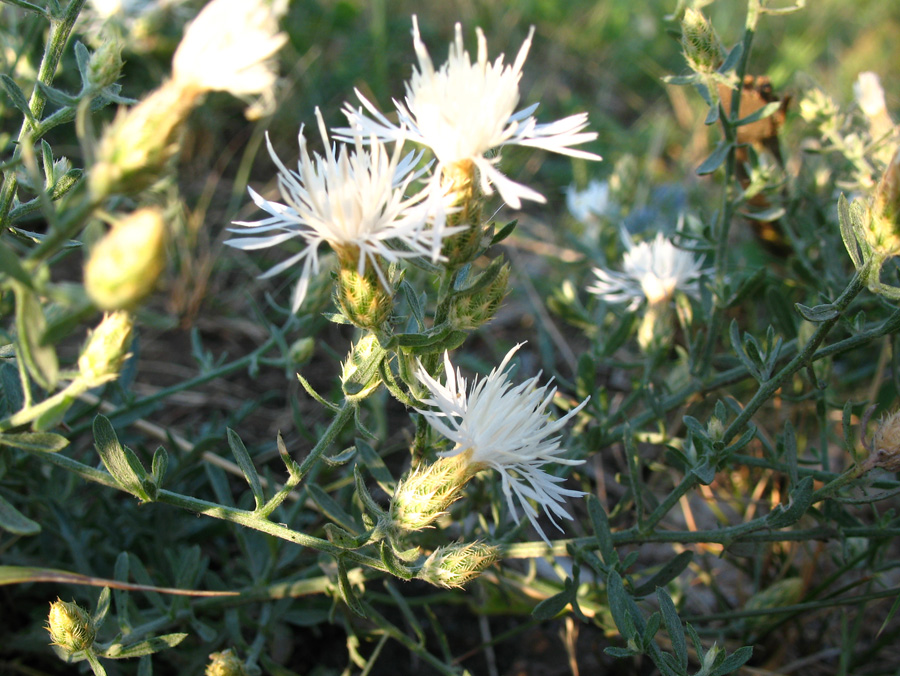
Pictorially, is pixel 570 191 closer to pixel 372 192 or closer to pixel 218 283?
pixel 218 283

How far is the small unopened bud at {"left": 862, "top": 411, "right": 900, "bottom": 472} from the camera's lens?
1.36 m

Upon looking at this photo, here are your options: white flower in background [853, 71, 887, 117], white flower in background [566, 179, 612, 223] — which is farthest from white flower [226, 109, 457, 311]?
white flower in background [566, 179, 612, 223]

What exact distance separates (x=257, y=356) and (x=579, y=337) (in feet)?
5.49

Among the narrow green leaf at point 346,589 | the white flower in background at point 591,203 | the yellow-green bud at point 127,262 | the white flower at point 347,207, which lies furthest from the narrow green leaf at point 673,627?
the white flower in background at point 591,203

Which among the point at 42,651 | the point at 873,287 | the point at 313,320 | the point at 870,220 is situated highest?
the point at 870,220

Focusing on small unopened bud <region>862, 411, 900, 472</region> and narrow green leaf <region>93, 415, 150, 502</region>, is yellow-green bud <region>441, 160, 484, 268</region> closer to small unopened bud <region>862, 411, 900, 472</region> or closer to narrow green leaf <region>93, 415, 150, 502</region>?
narrow green leaf <region>93, 415, 150, 502</region>

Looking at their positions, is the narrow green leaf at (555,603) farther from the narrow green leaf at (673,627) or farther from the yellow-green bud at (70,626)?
the yellow-green bud at (70,626)

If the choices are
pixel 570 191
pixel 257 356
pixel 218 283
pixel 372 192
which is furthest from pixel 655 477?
pixel 218 283

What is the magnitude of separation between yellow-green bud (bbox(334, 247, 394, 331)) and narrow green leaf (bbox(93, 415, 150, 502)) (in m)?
0.45

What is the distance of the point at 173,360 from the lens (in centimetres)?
284

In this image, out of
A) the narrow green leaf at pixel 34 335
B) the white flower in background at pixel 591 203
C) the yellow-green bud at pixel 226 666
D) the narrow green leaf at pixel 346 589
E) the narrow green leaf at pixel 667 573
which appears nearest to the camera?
the narrow green leaf at pixel 34 335

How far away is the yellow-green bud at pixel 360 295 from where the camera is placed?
1.18m

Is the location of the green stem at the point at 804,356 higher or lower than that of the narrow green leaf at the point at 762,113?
lower

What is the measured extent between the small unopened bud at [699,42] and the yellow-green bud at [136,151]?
1.12 m
